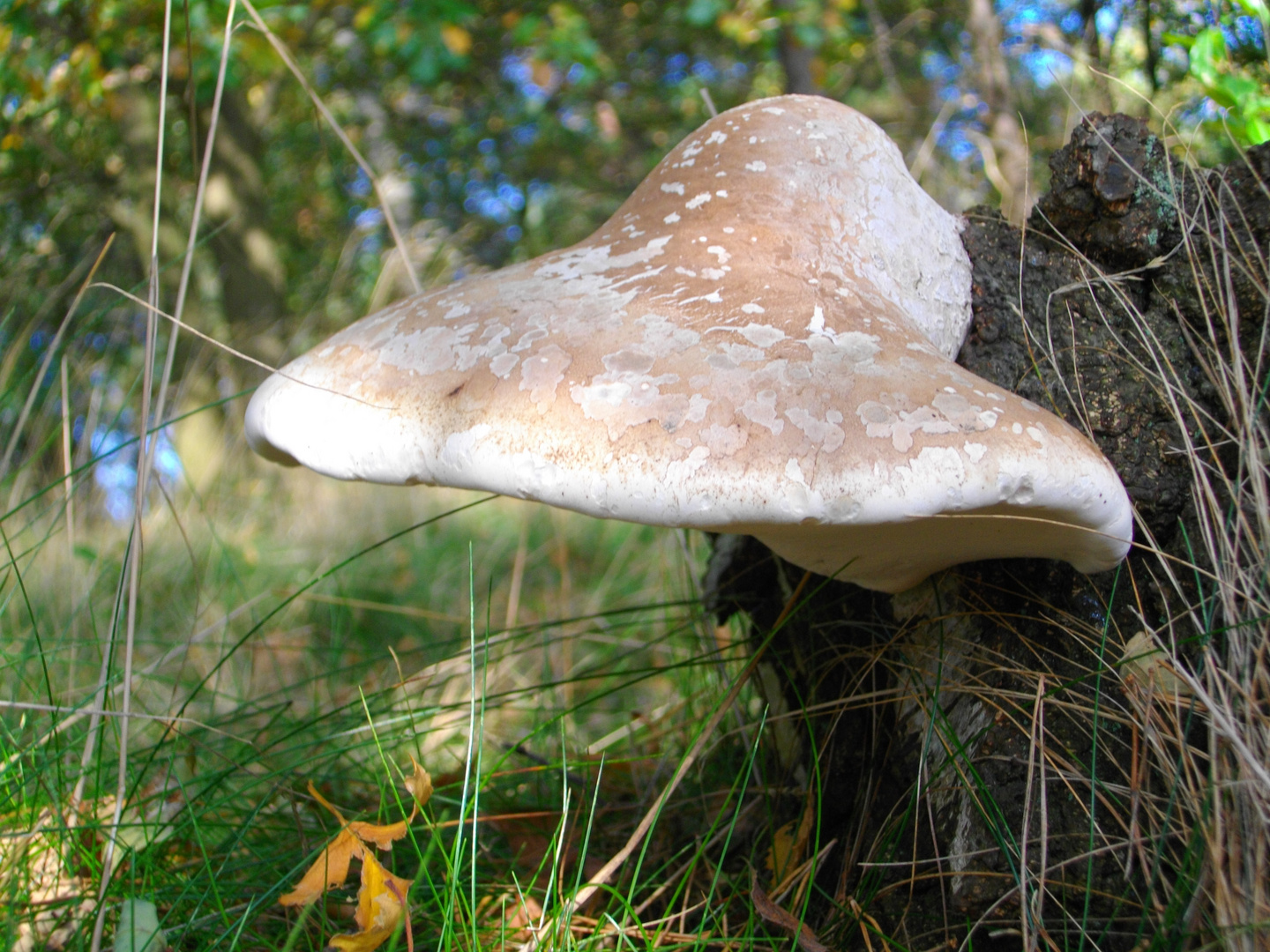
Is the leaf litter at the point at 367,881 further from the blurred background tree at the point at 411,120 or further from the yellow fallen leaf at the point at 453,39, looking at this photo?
the yellow fallen leaf at the point at 453,39

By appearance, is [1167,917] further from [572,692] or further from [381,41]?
[381,41]

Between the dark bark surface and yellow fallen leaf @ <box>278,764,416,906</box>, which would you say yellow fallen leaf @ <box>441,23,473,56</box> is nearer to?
the dark bark surface

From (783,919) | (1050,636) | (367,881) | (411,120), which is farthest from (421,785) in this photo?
(411,120)

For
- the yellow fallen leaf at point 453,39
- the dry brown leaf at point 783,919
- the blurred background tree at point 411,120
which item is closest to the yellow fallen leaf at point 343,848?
the dry brown leaf at point 783,919

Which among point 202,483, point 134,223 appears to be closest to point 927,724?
point 202,483

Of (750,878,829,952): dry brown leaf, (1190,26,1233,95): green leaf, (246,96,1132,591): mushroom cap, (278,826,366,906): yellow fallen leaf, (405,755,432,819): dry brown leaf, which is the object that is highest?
(1190,26,1233,95): green leaf

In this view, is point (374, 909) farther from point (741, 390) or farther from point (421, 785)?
point (741, 390)

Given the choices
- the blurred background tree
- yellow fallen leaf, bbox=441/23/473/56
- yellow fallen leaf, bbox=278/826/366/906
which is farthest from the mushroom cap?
yellow fallen leaf, bbox=441/23/473/56
